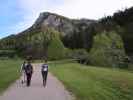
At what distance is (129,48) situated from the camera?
10862 centimetres

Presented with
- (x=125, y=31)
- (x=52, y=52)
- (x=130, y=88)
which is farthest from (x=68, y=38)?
(x=130, y=88)

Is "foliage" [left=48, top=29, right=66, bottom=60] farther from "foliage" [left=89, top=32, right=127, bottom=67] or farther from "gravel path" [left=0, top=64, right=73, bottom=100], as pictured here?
"gravel path" [left=0, top=64, right=73, bottom=100]

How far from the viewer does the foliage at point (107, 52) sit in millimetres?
73506

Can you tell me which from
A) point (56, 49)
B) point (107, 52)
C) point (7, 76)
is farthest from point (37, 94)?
point (56, 49)

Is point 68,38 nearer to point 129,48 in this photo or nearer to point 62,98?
point 129,48

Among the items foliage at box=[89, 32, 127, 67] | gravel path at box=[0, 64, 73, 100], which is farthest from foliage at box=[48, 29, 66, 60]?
gravel path at box=[0, 64, 73, 100]

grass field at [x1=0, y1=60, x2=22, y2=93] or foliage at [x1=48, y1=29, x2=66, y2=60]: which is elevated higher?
foliage at [x1=48, y1=29, x2=66, y2=60]

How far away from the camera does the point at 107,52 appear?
76.6 meters

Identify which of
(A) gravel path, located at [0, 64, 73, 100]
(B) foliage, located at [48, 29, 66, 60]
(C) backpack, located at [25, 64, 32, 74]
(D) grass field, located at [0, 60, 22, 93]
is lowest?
(D) grass field, located at [0, 60, 22, 93]

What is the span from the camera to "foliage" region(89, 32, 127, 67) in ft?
241

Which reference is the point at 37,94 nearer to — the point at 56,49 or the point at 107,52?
the point at 107,52

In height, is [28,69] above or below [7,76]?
above

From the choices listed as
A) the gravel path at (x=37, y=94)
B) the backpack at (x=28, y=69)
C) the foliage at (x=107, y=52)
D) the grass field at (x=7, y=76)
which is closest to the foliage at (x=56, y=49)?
the foliage at (x=107, y=52)

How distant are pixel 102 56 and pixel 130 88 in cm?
5191
